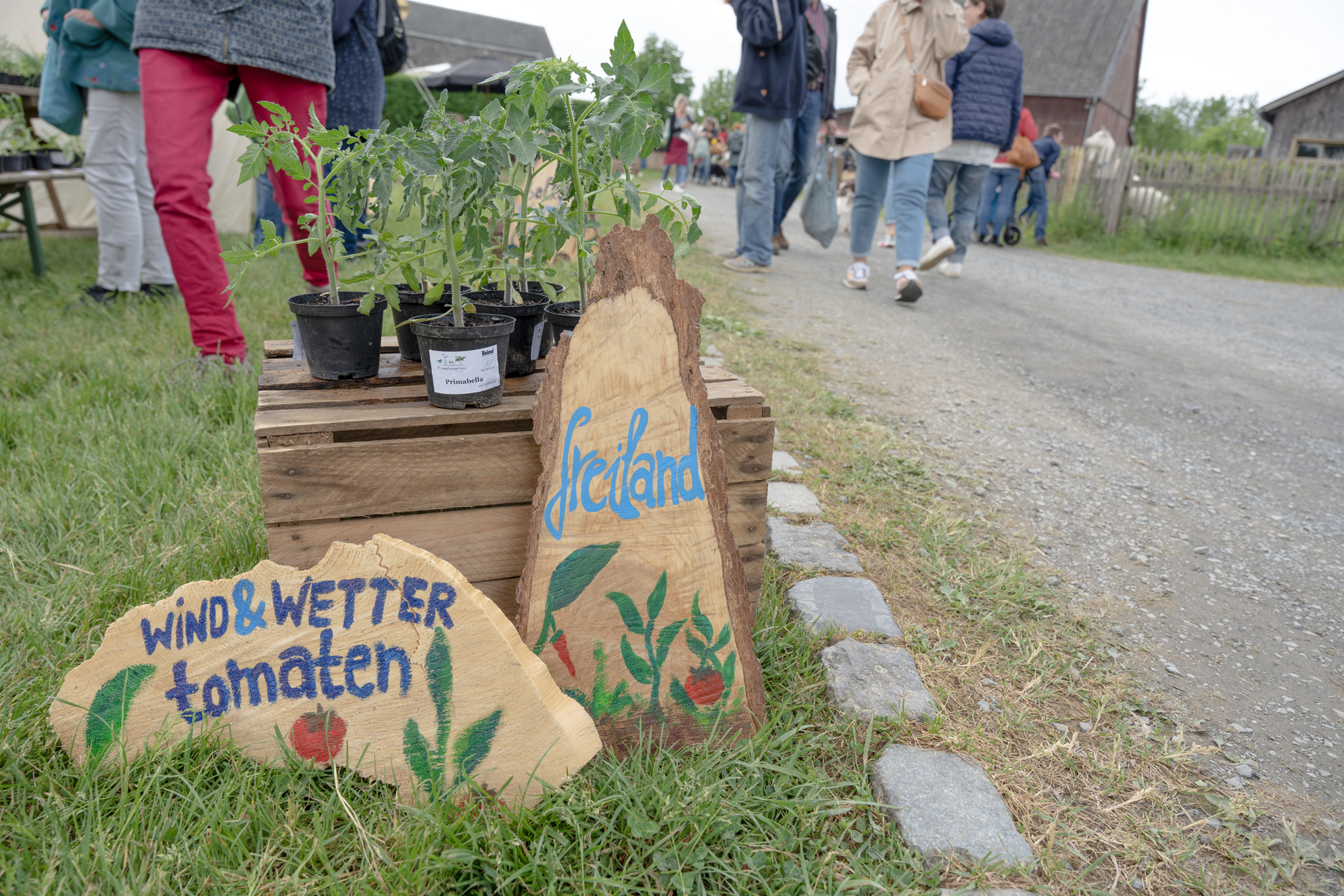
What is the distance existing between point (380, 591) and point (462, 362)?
37 centimetres

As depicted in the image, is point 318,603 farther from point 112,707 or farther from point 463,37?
point 463,37

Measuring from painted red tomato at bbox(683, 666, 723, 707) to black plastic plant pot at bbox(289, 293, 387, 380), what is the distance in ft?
2.62

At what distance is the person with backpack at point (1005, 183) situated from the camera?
8836 millimetres

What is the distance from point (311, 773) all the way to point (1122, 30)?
34.9 meters

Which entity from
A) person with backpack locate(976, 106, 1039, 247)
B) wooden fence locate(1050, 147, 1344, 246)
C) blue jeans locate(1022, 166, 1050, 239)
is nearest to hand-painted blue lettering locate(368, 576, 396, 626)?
person with backpack locate(976, 106, 1039, 247)

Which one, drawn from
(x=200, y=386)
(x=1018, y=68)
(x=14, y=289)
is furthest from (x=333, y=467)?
(x=1018, y=68)

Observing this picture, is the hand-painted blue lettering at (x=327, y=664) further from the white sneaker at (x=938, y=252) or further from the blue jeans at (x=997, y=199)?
the blue jeans at (x=997, y=199)

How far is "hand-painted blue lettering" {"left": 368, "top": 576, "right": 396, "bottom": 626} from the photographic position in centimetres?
114

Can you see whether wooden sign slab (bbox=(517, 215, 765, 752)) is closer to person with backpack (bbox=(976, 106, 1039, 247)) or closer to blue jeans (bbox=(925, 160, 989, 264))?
blue jeans (bbox=(925, 160, 989, 264))

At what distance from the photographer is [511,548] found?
137cm

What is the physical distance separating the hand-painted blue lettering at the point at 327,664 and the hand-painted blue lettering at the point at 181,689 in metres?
0.18

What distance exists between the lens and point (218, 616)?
117 centimetres

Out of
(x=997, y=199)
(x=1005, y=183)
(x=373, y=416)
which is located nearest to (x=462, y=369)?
(x=373, y=416)

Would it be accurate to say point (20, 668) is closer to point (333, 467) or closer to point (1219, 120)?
point (333, 467)
